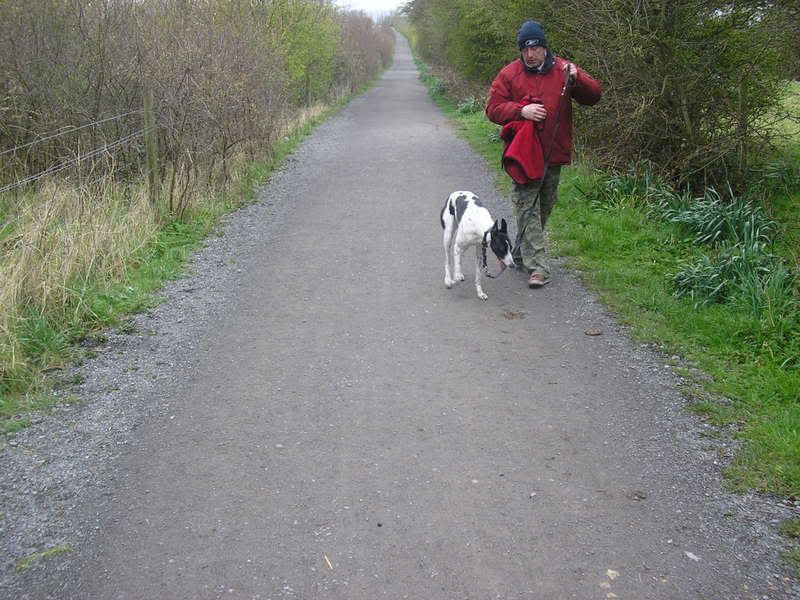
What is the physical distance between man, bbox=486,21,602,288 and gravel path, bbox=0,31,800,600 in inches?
22.3

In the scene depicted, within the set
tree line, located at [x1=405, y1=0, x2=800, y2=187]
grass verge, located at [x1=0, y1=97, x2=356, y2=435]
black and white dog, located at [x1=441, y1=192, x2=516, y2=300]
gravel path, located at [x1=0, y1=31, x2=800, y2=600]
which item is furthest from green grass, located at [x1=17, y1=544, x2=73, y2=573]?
tree line, located at [x1=405, y1=0, x2=800, y2=187]

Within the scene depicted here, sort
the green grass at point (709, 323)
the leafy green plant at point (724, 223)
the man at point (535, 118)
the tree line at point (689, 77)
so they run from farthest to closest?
the tree line at point (689, 77) → the leafy green plant at point (724, 223) → the man at point (535, 118) → the green grass at point (709, 323)

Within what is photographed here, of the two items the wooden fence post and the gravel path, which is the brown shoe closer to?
the gravel path

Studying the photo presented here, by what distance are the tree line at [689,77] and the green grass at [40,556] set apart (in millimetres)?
8924

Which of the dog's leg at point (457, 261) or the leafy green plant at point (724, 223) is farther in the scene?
the leafy green plant at point (724, 223)

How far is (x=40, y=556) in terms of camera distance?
11.4 feet

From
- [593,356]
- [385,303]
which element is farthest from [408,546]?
[385,303]

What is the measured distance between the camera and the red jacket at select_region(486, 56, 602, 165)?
7098 mm

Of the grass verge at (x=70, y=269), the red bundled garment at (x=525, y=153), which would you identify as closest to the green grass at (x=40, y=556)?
A: the grass verge at (x=70, y=269)

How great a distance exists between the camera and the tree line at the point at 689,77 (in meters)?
9.85

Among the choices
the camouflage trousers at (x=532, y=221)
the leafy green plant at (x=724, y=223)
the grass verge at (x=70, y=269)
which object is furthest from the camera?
the leafy green plant at (x=724, y=223)

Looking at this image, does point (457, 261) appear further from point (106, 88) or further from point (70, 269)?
point (106, 88)

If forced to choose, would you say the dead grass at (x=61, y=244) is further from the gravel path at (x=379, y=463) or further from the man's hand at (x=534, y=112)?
the man's hand at (x=534, y=112)

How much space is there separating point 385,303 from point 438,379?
173cm
